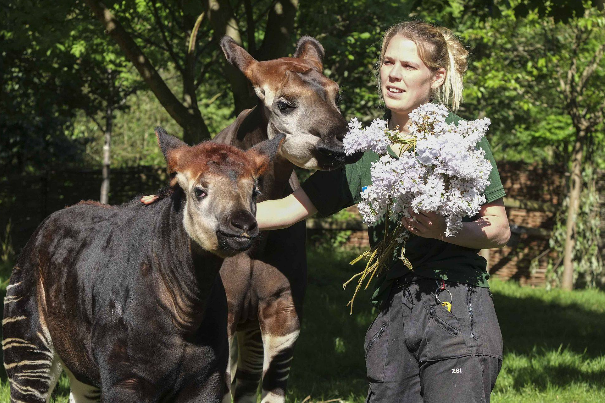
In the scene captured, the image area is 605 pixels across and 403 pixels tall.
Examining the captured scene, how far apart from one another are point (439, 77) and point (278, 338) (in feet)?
6.40

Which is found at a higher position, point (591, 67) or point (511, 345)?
point (591, 67)

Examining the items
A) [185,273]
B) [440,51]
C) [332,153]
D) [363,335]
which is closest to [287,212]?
[332,153]

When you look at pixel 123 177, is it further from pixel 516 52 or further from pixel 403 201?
pixel 403 201

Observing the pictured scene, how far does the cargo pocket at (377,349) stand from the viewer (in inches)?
157

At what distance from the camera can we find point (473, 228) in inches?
145

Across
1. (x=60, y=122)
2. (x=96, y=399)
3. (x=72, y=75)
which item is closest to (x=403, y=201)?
(x=96, y=399)

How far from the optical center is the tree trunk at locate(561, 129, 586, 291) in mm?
14547

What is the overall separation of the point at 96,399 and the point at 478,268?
279cm

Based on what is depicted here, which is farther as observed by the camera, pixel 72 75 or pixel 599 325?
pixel 72 75

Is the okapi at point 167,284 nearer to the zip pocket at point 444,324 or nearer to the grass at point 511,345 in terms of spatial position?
the zip pocket at point 444,324

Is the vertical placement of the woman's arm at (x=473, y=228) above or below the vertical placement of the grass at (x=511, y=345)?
above

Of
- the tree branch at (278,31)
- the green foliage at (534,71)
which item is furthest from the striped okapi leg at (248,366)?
the green foliage at (534,71)

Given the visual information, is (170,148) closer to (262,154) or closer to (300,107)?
(262,154)

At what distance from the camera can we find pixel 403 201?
3582 mm
